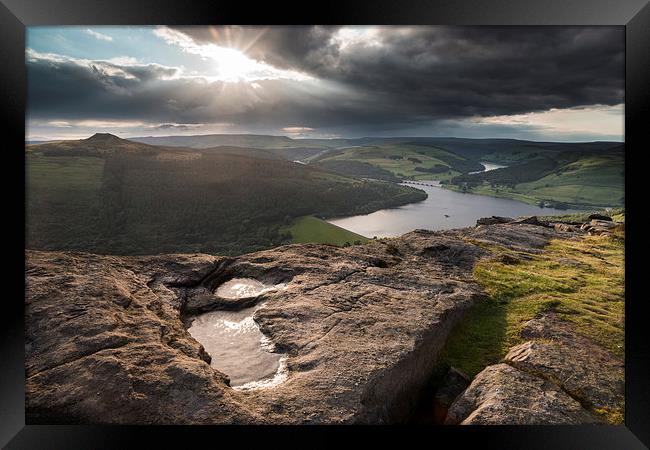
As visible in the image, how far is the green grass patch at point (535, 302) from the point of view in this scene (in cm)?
1067

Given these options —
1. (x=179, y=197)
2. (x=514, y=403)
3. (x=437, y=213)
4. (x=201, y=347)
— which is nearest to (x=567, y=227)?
(x=514, y=403)

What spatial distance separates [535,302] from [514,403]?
21.0 ft

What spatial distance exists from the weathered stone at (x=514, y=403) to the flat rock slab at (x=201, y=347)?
135cm

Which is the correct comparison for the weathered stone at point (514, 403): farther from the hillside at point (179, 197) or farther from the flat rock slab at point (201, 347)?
the hillside at point (179, 197)

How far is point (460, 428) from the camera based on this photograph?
7.60 metres

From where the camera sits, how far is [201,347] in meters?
8.81

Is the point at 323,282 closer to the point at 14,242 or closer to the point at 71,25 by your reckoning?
the point at 14,242

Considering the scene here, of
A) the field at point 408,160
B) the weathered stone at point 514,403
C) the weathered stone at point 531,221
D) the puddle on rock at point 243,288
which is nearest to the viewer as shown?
the weathered stone at point 514,403

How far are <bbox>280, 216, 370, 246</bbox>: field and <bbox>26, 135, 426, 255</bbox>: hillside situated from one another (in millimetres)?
2990

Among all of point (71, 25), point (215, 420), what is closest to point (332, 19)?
point (71, 25)

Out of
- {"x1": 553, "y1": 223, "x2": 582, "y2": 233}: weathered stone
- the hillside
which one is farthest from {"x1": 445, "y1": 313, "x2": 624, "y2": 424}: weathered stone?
the hillside

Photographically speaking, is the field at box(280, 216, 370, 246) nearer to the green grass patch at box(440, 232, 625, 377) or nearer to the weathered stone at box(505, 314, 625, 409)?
the green grass patch at box(440, 232, 625, 377)

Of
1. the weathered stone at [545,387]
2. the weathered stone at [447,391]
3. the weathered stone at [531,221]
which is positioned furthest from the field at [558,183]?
the weathered stone at [447,391]

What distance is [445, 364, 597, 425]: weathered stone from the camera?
754 cm
